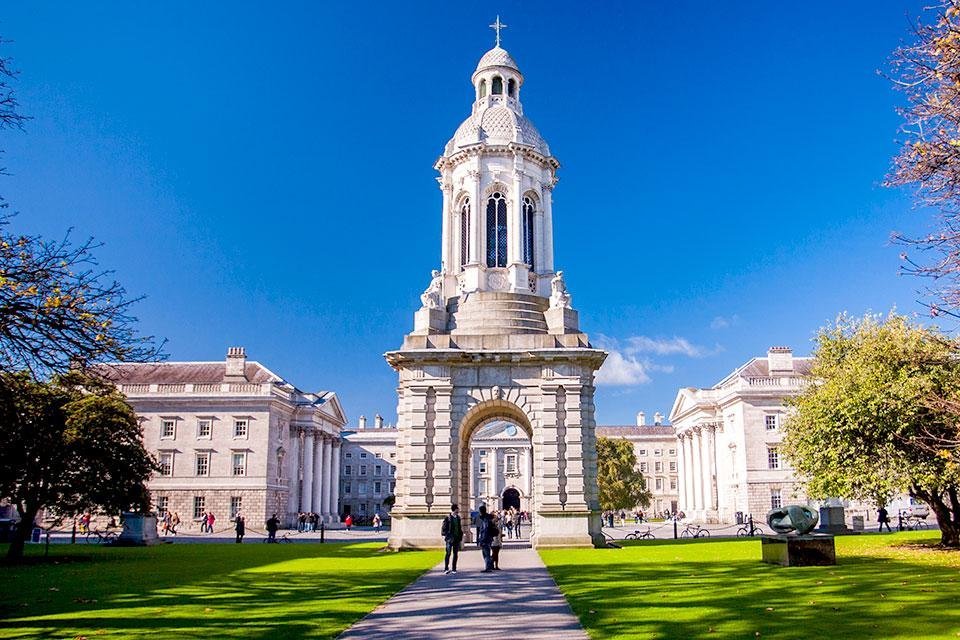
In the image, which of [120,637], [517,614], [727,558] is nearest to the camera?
[120,637]

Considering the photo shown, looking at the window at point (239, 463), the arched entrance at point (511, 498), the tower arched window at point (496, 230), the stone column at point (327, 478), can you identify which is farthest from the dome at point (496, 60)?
the arched entrance at point (511, 498)

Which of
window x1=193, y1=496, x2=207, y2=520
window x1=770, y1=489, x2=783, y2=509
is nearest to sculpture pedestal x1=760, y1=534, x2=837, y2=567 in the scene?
window x1=770, y1=489, x2=783, y2=509

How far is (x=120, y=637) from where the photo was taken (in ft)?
35.8

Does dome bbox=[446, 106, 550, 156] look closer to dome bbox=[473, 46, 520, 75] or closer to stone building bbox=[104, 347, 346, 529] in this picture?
dome bbox=[473, 46, 520, 75]

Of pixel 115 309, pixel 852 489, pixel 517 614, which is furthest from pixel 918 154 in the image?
pixel 852 489

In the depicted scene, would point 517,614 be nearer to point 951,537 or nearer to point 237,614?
point 237,614

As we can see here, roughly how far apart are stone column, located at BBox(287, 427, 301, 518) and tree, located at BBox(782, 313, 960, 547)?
52.2 m

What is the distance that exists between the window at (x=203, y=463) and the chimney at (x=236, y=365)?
717 centimetres

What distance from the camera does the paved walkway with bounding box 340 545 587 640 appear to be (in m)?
11.0

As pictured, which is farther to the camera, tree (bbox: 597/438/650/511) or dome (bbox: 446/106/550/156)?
tree (bbox: 597/438/650/511)

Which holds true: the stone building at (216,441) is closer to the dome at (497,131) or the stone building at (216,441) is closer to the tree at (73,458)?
the tree at (73,458)

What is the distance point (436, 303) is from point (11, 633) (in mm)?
22646

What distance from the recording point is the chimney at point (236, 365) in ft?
236

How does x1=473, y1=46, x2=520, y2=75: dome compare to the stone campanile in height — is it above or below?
above
